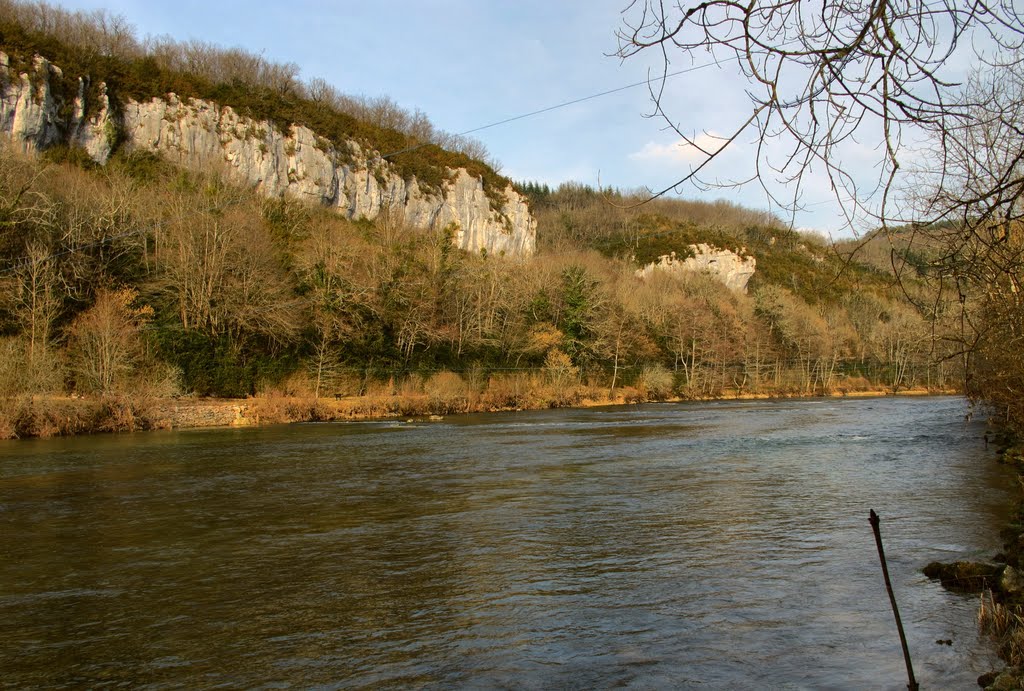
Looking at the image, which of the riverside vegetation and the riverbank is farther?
the riverside vegetation

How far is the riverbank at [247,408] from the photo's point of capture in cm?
3011

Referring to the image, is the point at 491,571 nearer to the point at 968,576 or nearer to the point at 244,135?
the point at 968,576

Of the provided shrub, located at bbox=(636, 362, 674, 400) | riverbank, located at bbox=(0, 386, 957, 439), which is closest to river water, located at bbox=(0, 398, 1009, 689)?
riverbank, located at bbox=(0, 386, 957, 439)

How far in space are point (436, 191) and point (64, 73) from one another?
4644 centimetres

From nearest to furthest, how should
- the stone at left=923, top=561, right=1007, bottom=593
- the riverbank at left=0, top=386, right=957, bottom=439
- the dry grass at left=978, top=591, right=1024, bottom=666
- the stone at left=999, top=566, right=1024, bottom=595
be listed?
the dry grass at left=978, top=591, right=1024, bottom=666
the stone at left=999, top=566, right=1024, bottom=595
the stone at left=923, top=561, right=1007, bottom=593
the riverbank at left=0, top=386, right=957, bottom=439

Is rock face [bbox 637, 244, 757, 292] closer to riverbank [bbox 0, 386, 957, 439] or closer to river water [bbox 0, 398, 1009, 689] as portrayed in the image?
riverbank [bbox 0, 386, 957, 439]

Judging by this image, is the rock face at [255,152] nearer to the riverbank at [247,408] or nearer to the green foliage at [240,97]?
the green foliage at [240,97]

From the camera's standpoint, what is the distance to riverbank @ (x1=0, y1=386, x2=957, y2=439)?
30.1 meters

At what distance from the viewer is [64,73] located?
225 feet

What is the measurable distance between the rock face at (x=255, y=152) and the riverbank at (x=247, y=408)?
24.5m

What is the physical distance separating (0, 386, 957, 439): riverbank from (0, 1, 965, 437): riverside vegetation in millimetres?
122

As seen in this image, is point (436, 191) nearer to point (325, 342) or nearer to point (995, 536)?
point (325, 342)

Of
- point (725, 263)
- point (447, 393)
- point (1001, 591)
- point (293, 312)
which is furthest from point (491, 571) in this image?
point (725, 263)

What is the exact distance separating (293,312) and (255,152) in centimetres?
4330
